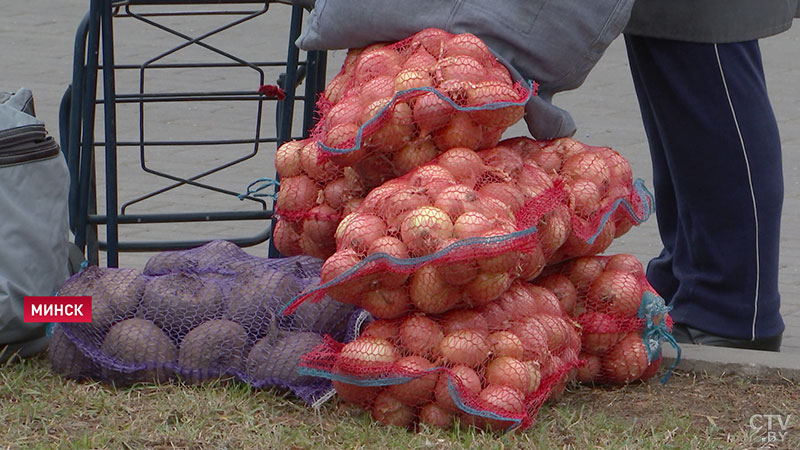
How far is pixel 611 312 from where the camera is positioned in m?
3.39

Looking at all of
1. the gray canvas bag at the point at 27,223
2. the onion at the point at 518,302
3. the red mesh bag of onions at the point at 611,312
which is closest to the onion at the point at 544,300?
the onion at the point at 518,302

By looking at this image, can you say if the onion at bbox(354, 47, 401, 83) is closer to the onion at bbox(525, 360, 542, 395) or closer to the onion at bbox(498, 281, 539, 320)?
the onion at bbox(498, 281, 539, 320)

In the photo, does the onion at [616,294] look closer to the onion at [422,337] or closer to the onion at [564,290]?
the onion at [564,290]

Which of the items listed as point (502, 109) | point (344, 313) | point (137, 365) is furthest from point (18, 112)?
point (502, 109)

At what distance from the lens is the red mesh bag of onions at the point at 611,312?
3385 mm

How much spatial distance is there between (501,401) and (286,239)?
2.97ft

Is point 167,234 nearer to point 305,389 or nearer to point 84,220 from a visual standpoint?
point 84,220

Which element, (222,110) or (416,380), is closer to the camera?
(416,380)

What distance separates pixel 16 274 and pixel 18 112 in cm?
47

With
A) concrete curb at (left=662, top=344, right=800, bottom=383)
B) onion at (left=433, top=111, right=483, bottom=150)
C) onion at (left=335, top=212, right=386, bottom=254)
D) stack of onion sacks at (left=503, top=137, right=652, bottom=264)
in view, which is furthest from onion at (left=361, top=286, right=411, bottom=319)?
concrete curb at (left=662, top=344, right=800, bottom=383)

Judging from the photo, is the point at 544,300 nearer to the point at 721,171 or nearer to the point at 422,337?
the point at 422,337

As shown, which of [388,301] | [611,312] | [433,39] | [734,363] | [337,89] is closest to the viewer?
[388,301]

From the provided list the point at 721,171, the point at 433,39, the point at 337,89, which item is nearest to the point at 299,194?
the point at 337,89

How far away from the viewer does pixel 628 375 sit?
11.3ft
